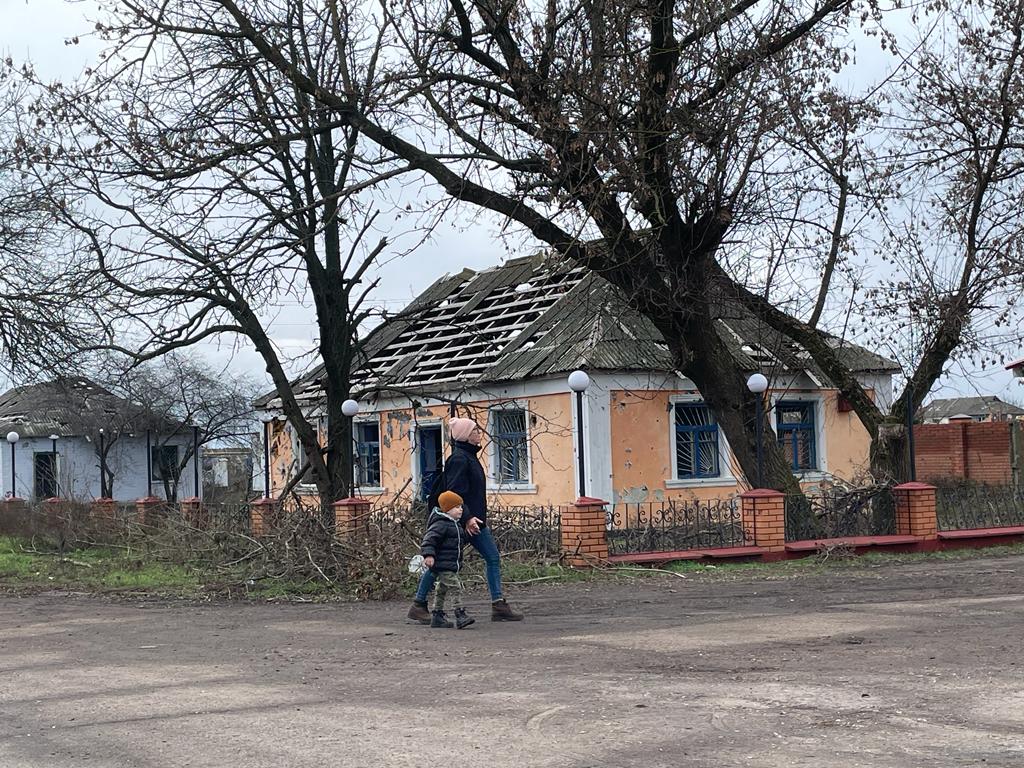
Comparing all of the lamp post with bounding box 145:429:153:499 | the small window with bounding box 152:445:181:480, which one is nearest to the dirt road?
the lamp post with bounding box 145:429:153:499

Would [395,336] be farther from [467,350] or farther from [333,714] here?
[333,714]

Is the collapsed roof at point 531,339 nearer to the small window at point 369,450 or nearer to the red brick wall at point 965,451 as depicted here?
the small window at point 369,450

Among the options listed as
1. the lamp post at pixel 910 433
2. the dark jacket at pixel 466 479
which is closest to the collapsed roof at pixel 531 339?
the lamp post at pixel 910 433

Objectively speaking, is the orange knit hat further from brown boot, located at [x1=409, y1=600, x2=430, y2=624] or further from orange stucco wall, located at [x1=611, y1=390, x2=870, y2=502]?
orange stucco wall, located at [x1=611, y1=390, x2=870, y2=502]

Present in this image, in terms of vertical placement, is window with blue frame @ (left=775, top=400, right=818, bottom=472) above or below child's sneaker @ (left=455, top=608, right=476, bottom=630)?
above

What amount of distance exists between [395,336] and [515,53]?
15.8 m

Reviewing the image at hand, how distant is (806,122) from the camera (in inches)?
768

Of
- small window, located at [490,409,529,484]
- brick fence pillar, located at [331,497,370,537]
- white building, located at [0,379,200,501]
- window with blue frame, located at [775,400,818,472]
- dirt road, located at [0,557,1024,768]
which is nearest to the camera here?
dirt road, located at [0,557,1024,768]

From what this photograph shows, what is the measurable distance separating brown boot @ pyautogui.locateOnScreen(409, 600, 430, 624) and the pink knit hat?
1489 millimetres

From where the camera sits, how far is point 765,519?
56.2 ft

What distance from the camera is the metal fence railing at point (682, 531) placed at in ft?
56.1

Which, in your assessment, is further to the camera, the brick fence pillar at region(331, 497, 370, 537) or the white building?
the white building

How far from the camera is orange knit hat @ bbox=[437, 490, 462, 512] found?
10.7 m

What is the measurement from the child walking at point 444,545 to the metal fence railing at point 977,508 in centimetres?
1069
